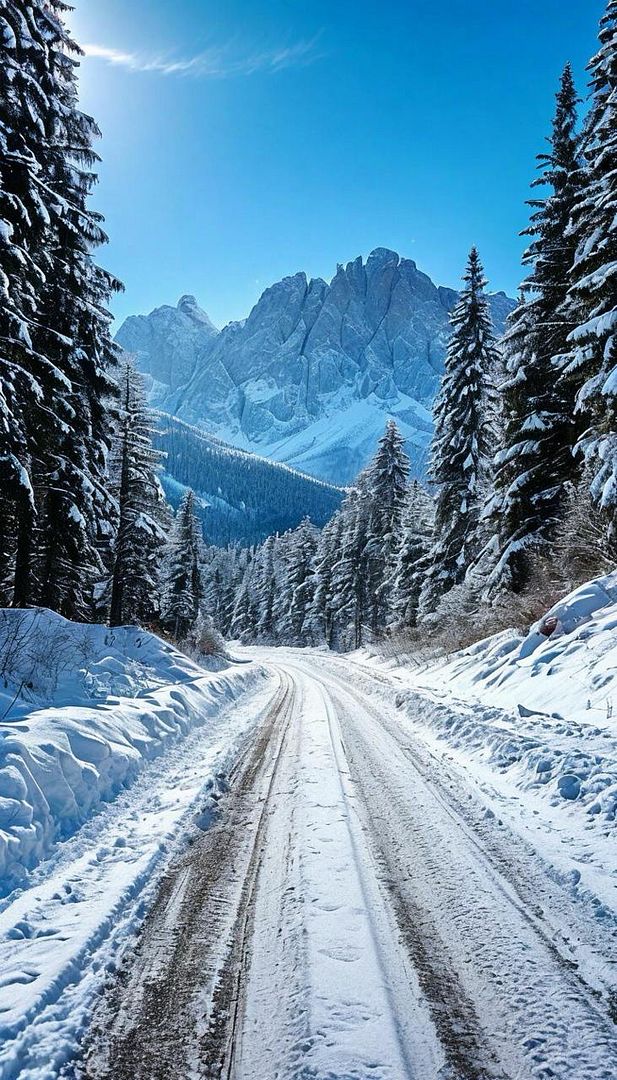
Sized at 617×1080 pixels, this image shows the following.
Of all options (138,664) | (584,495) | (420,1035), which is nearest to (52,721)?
(420,1035)

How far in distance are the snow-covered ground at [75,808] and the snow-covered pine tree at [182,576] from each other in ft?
85.9

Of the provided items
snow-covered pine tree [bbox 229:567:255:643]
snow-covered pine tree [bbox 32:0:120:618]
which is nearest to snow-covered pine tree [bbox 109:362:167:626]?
snow-covered pine tree [bbox 32:0:120:618]

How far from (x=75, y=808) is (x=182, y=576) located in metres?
35.0

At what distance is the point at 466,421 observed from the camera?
23.1 m

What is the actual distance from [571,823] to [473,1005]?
2715 millimetres

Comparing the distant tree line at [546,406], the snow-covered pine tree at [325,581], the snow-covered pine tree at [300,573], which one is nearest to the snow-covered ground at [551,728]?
the distant tree line at [546,406]

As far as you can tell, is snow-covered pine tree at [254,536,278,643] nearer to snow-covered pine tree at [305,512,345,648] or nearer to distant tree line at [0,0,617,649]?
snow-covered pine tree at [305,512,345,648]

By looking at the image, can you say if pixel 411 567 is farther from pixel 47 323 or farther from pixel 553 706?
pixel 553 706

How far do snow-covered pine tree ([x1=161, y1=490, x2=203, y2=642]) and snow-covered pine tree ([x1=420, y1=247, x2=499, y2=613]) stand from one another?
19.5m

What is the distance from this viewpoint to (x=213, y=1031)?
9.40 feet

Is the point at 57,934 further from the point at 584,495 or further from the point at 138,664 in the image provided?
the point at 584,495

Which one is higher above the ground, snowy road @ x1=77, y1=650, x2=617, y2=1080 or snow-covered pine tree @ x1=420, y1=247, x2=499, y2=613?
snow-covered pine tree @ x1=420, y1=247, x2=499, y2=613

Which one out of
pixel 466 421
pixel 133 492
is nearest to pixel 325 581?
pixel 466 421

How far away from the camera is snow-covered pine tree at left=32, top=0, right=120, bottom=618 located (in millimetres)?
13219
